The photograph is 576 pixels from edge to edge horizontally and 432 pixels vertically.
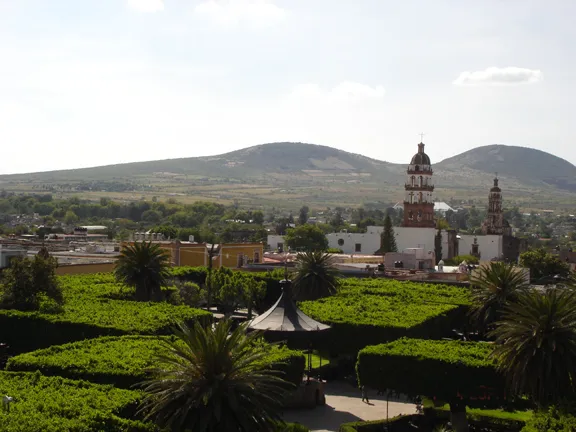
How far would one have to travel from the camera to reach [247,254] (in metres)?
67.6

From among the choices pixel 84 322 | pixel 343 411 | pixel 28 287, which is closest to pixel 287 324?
pixel 343 411

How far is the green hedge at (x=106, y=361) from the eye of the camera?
20844 millimetres

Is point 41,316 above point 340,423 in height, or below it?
above

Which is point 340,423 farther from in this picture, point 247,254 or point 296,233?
point 296,233

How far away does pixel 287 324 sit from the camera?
2886 centimetres

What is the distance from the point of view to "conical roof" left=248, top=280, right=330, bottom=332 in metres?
28.7

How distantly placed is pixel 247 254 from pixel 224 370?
49.2 meters

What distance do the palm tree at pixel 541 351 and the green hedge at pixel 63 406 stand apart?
395 inches

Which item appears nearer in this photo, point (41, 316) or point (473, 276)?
point (41, 316)

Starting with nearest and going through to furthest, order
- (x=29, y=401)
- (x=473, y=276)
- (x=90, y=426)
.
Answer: (x=90, y=426)
(x=29, y=401)
(x=473, y=276)

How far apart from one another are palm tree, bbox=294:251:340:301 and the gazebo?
13.5 metres

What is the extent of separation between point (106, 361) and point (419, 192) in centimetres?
6420

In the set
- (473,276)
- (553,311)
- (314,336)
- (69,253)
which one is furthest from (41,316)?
(69,253)

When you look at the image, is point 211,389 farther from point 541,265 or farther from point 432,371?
point 541,265
